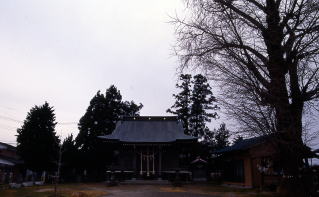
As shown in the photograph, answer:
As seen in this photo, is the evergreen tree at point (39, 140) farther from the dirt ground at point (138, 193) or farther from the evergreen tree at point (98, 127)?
the dirt ground at point (138, 193)

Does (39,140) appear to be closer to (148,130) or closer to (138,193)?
(148,130)

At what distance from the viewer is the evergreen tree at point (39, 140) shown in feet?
104

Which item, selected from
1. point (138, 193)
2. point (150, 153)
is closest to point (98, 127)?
point (150, 153)

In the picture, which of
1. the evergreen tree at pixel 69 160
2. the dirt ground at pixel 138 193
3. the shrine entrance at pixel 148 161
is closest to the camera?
the dirt ground at pixel 138 193

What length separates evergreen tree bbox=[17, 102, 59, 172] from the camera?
31688 mm

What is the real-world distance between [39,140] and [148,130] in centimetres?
1133

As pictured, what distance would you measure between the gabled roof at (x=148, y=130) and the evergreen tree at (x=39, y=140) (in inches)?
267

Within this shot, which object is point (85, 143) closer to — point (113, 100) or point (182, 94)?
point (113, 100)

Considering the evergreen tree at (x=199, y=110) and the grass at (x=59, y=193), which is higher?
the evergreen tree at (x=199, y=110)

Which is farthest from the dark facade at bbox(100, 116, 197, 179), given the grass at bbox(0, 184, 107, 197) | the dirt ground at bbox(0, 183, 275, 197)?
the grass at bbox(0, 184, 107, 197)

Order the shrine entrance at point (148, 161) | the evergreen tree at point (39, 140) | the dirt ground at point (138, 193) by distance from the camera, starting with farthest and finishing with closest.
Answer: the evergreen tree at point (39, 140), the shrine entrance at point (148, 161), the dirt ground at point (138, 193)

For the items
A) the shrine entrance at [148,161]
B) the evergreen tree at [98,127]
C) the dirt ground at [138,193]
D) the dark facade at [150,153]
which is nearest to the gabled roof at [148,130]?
the dark facade at [150,153]

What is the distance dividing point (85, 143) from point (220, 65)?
31.1m

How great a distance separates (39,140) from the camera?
32.3 metres
